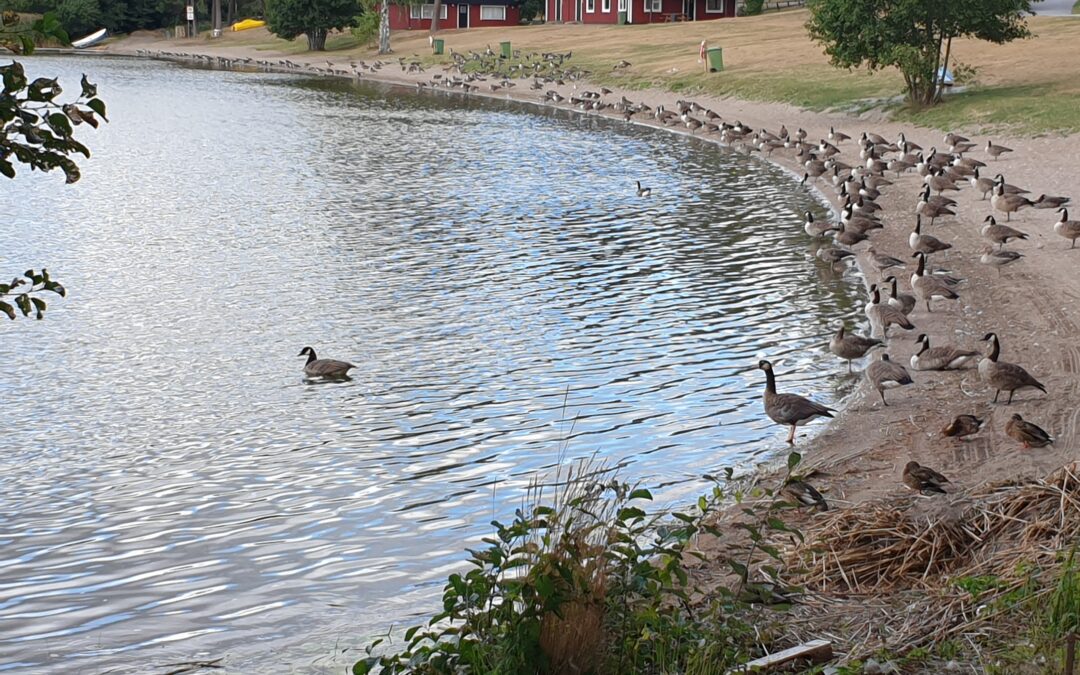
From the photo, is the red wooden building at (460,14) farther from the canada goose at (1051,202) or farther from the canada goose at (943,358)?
the canada goose at (943,358)

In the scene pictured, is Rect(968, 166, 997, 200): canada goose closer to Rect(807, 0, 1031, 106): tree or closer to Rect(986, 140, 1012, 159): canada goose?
Rect(986, 140, 1012, 159): canada goose

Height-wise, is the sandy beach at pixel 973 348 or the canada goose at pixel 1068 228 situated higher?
the canada goose at pixel 1068 228

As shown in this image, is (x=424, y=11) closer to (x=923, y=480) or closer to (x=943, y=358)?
(x=943, y=358)

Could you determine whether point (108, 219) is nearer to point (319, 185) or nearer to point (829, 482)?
point (319, 185)

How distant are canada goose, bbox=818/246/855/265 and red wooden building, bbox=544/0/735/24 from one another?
7446 centimetres

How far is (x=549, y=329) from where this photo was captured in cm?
2030

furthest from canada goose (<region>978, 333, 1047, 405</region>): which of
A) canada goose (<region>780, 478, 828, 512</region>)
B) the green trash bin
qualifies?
the green trash bin

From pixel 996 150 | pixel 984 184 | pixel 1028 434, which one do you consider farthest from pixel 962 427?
pixel 996 150

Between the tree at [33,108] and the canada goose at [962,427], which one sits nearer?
the tree at [33,108]

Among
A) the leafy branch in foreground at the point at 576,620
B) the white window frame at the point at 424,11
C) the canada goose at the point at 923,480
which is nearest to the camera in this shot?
the leafy branch in foreground at the point at 576,620

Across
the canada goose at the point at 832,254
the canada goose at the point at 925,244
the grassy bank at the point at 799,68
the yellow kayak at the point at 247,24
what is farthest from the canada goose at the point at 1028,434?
the yellow kayak at the point at 247,24

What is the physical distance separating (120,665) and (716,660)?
5064 mm

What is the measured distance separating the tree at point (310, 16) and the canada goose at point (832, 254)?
83.6 m

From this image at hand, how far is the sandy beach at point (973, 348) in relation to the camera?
512 inches
